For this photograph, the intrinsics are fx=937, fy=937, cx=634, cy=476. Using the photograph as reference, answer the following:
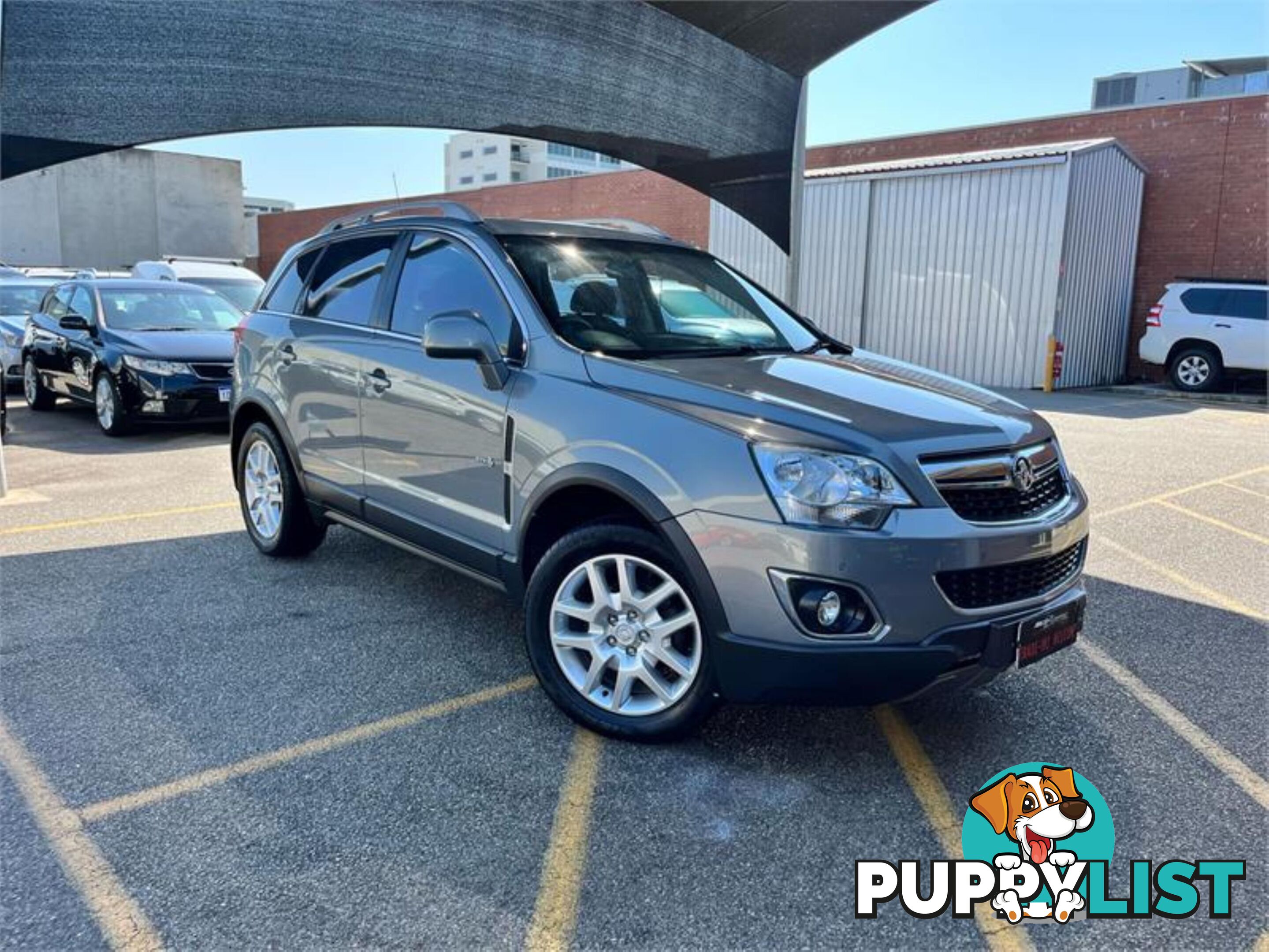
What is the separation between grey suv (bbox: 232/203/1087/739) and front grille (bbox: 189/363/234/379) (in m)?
5.29

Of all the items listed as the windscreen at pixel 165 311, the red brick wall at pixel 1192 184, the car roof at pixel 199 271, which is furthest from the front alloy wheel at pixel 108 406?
the red brick wall at pixel 1192 184

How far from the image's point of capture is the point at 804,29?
8.42 metres

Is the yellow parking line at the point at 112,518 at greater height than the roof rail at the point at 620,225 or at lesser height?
lesser

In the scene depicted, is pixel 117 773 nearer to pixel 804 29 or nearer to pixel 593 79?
pixel 593 79

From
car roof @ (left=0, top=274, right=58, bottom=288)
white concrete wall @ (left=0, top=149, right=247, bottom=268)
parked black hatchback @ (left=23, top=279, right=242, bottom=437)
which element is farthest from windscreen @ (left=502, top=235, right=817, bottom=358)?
white concrete wall @ (left=0, top=149, right=247, bottom=268)

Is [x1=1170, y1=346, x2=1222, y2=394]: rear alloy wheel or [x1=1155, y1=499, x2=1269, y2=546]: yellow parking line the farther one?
[x1=1170, y1=346, x2=1222, y2=394]: rear alloy wheel

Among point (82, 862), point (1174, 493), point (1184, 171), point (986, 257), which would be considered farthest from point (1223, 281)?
point (82, 862)

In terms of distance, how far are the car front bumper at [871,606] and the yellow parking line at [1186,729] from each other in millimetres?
951

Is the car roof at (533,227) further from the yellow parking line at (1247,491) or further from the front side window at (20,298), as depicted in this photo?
the front side window at (20,298)

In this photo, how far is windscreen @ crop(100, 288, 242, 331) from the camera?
10.1 meters

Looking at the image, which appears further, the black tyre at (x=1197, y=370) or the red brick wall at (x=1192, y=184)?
the red brick wall at (x=1192, y=184)

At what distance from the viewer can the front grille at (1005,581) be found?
283 centimetres

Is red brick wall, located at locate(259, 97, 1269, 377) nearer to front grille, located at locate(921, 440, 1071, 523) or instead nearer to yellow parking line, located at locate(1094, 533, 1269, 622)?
yellow parking line, located at locate(1094, 533, 1269, 622)

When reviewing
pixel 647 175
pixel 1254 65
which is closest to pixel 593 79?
pixel 647 175
